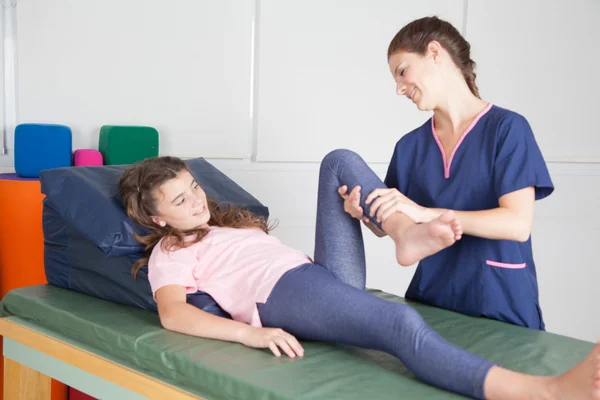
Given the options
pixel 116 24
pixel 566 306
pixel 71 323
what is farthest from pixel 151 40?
pixel 566 306

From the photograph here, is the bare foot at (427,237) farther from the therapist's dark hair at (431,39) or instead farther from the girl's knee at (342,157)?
the therapist's dark hair at (431,39)

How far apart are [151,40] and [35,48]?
49 centimetres

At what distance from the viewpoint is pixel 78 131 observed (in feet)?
9.74

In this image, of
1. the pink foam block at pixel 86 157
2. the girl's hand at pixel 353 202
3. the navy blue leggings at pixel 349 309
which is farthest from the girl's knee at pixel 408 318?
the pink foam block at pixel 86 157

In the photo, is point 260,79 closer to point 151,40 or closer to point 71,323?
point 151,40

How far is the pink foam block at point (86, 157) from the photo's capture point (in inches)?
110

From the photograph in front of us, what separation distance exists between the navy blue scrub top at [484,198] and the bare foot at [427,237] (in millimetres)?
280

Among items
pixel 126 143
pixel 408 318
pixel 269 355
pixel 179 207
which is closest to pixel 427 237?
pixel 408 318

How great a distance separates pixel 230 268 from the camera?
188 cm

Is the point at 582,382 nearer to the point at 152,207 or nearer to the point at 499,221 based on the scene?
the point at 499,221

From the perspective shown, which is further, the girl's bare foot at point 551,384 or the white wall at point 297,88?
the white wall at point 297,88

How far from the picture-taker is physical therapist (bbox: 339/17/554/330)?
71.8 inches

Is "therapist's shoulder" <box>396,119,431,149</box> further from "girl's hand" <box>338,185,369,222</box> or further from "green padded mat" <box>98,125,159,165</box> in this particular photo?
"green padded mat" <box>98,125,159,165</box>

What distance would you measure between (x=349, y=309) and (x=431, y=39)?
2.56 feet
